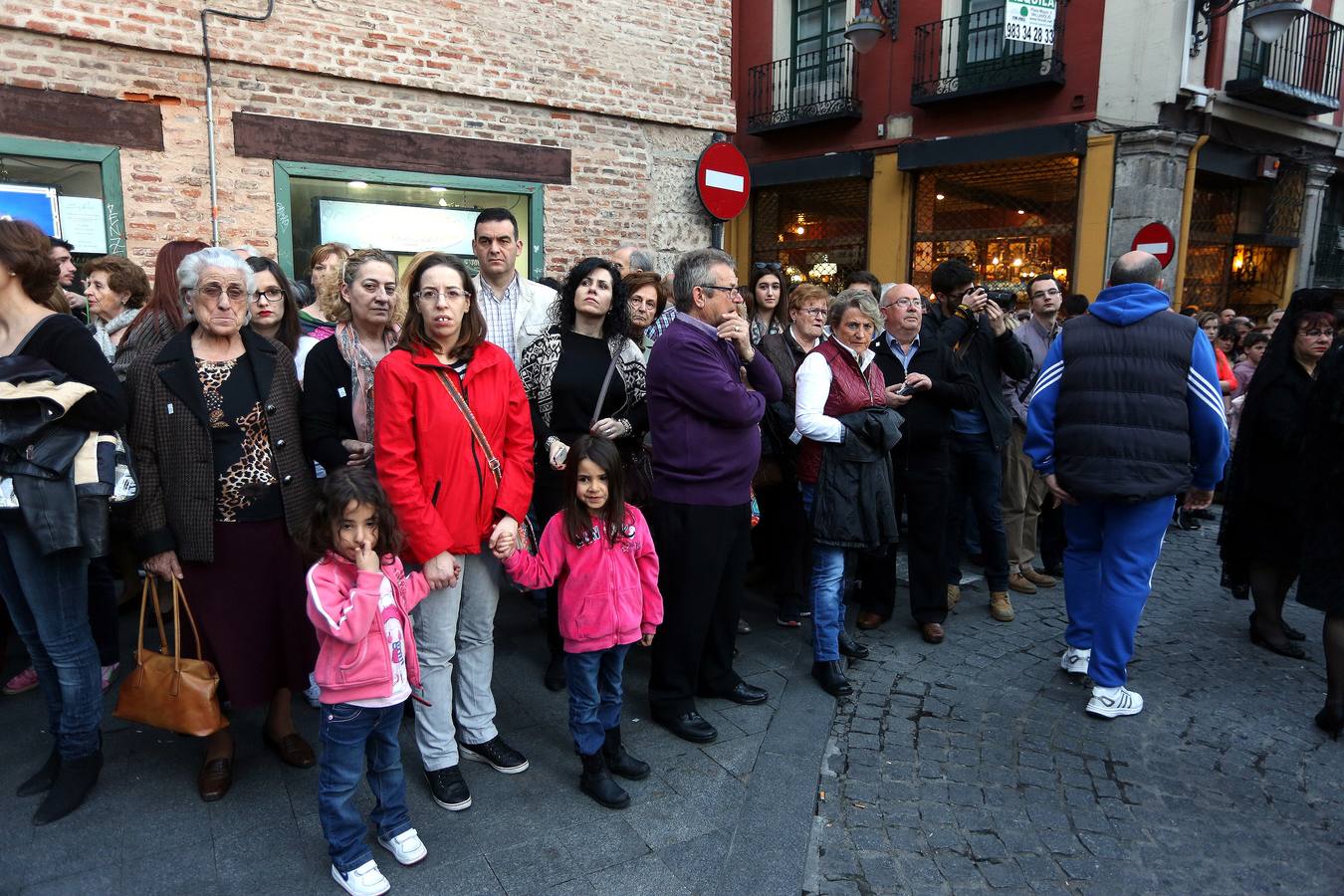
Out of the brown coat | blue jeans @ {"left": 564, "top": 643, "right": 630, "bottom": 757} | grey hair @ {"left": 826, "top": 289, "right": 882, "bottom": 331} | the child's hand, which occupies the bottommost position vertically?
blue jeans @ {"left": 564, "top": 643, "right": 630, "bottom": 757}

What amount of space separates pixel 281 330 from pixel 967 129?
13740mm

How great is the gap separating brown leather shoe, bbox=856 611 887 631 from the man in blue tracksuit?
123cm

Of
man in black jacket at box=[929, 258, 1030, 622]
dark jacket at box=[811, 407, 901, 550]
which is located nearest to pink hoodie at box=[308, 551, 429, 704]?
dark jacket at box=[811, 407, 901, 550]

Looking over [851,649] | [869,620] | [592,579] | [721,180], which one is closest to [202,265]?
[592,579]

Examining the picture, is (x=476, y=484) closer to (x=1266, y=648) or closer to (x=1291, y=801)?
(x=1291, y=801)

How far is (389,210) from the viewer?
25.5ft

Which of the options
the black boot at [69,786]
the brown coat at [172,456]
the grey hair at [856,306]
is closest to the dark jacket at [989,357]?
the grey hair at [856,306]

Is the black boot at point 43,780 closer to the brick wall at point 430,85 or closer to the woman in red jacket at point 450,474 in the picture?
the woman in red jacket at point 450,474

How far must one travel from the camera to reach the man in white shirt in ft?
14.2

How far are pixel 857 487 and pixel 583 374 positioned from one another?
4.78ft

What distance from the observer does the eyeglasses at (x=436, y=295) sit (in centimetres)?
307

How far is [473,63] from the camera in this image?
25.6 ft

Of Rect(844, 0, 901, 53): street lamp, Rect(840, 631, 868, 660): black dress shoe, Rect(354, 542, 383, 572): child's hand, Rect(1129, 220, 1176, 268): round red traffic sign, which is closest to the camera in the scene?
Rect(354, 542, 383, 572): child's hand

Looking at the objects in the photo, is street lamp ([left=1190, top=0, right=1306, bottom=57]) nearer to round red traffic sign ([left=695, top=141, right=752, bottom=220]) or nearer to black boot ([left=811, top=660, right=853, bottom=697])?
round red traffic sign ([left=695, top=141, right=752, bottom=220])
